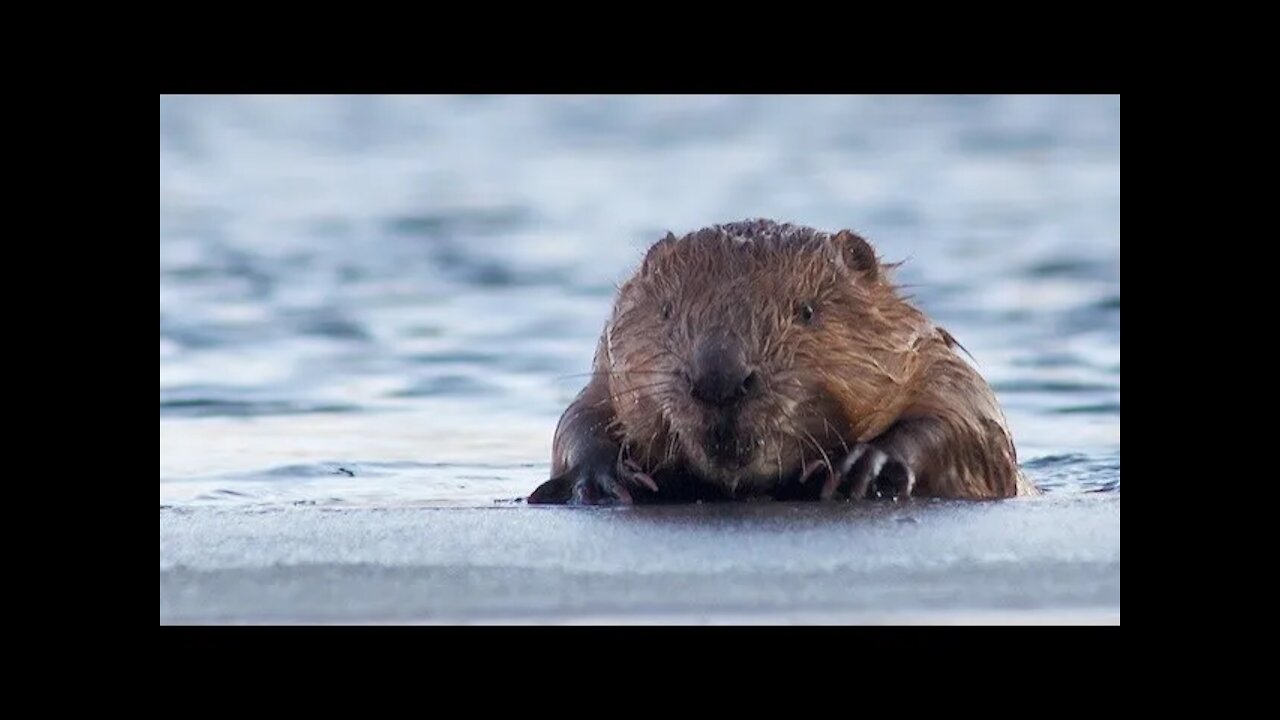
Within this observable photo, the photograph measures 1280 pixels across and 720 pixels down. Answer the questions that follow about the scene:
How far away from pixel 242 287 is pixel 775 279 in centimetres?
799

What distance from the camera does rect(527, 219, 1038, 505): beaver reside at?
604cm

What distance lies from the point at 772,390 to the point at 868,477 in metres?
0.41

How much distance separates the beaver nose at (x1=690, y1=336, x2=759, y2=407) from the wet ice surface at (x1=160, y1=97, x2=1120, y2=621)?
34cm

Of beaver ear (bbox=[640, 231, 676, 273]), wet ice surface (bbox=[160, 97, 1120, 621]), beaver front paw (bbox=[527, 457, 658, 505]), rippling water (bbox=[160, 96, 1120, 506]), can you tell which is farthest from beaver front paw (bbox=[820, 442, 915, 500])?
rippling water (bbox=[160, 96, 1120, 506])

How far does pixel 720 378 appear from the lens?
19.4 ft

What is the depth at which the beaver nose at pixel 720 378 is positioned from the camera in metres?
5.91

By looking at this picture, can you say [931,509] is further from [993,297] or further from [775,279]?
[993,297]

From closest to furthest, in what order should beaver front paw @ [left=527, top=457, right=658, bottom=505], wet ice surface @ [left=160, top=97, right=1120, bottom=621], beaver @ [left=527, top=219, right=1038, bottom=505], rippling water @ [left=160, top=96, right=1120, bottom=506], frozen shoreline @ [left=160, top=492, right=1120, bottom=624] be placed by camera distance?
1. frozen shoreline @ [left=160, top=492, right=1120, bottom=624]
2. wet ice surface @ [left=160, top=97, right=1120, bottom=621]
3. beaver @ [left=527, top=219, right=1038, bottom=505]
4. beaver front paw @ [left=527, top=457, right=658, bottom=505]
5. rippling water @ [left=160, top=96, right=1120, bottom=506]

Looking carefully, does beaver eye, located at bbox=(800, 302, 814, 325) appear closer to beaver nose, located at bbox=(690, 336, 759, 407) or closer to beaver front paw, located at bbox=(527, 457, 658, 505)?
beaver nose, located at bbox=(690, 336, 759, 407)

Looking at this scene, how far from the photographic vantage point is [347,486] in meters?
8.15

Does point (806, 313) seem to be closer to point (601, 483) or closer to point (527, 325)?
point (601, 483)

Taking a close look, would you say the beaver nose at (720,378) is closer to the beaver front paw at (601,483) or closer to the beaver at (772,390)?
the beaver at (772,390)

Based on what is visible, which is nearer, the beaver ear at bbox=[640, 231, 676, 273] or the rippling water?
the beaver ear at bbox=[640, 231, 676, 273]
